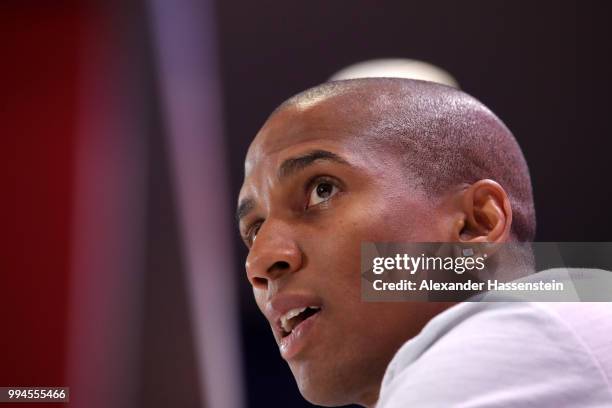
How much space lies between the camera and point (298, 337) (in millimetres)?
953

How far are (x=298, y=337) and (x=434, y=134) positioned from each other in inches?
13.1

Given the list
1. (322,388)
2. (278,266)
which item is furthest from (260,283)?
(322,388)

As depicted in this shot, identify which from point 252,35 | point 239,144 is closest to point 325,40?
point 252,35

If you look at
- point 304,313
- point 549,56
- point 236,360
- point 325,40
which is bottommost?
point 304,313

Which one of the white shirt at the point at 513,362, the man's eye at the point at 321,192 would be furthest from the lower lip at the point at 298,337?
the white shirt at the point at 513,362

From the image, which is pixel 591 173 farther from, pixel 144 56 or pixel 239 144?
pixel 144 56

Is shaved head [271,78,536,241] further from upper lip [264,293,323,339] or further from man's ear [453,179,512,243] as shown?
upper lip [264,293,323,339]

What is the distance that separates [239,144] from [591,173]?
2.07ft

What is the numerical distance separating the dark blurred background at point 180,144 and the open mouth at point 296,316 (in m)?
0.44

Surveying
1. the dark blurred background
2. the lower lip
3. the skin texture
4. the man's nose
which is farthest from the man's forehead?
the dark blurred background

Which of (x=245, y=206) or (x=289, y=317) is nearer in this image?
(x=289, y=317)

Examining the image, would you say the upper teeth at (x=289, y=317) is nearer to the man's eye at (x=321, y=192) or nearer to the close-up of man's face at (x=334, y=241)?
the close-up of man's face at (x=334, y=241)

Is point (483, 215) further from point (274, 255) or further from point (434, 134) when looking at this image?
point (274, 255)

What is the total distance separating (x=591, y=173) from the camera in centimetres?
131
